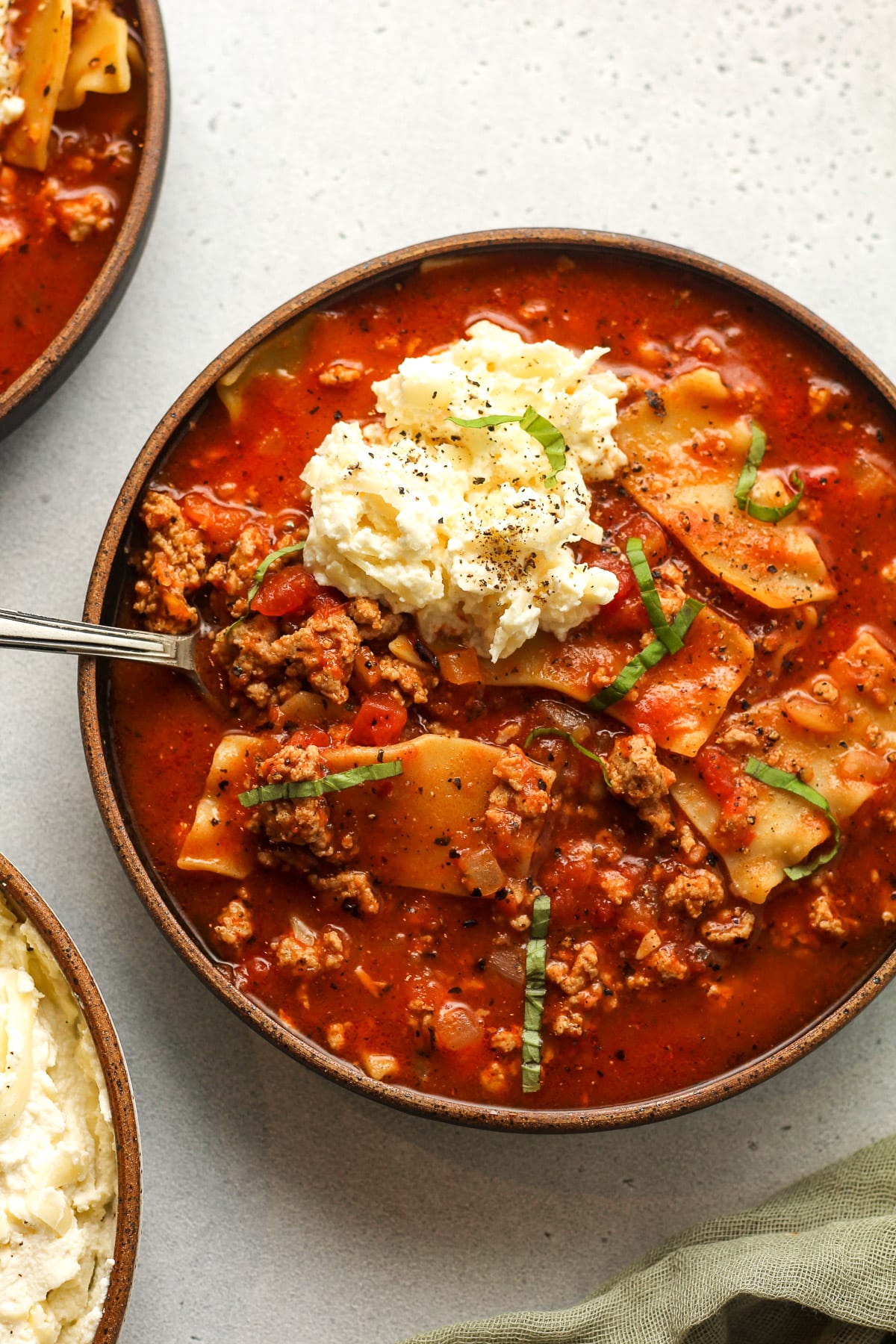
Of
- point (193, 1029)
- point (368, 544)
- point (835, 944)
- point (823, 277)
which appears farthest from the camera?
point (823, 277)

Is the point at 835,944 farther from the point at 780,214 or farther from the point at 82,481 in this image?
the point at 82,481

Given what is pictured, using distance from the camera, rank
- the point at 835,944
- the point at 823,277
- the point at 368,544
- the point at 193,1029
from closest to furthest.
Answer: the point at 368,544
the point at 835,944
the point at 193,1029
the point at 823,277

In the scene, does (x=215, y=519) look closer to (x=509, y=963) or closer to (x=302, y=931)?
(x=302, y=931)

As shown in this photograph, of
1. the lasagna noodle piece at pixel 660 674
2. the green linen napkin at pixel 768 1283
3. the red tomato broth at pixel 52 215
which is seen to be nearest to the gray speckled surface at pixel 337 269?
the green linen napkin at pixel 768 1283

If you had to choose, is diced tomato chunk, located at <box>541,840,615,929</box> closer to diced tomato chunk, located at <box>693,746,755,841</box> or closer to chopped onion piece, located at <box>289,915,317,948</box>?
diced tomato chunk, located at <box>693,746,755,841</box>

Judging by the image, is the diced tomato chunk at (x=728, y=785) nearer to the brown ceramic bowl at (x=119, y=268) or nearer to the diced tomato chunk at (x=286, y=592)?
the diced tomato chunk at (x=286, y=592)

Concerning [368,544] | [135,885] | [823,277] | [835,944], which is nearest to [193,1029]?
[135,885]

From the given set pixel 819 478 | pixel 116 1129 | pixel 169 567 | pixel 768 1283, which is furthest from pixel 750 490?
pixel 116 1129
